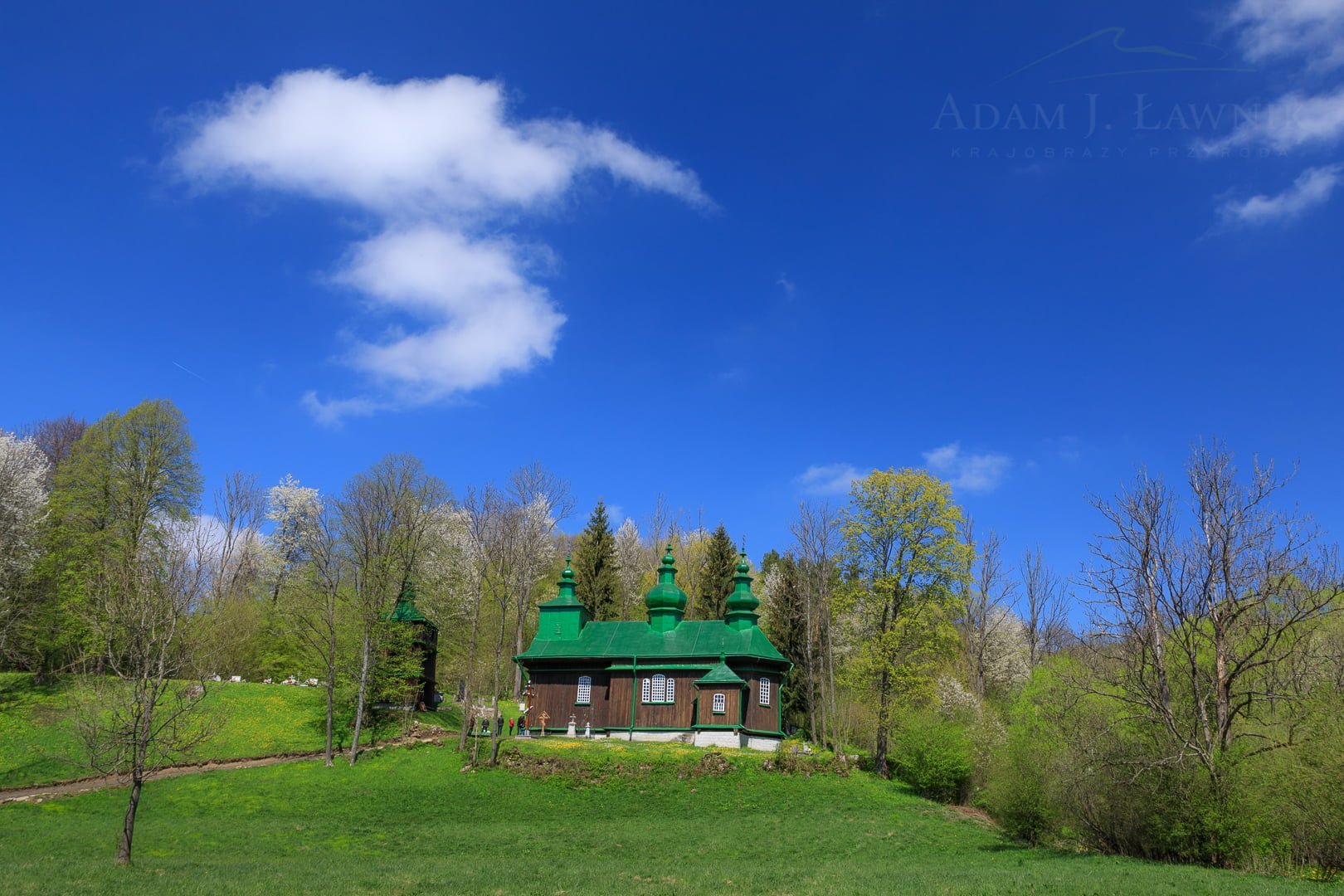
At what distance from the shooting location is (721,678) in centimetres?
3538

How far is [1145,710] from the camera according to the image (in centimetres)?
1981

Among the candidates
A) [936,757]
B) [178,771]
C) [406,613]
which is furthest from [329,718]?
[936,757]

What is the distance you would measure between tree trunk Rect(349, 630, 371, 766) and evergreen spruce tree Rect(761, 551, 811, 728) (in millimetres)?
18855

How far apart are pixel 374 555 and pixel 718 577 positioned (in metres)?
21.2

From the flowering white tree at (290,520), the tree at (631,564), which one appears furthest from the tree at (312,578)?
the tree at (631,564)

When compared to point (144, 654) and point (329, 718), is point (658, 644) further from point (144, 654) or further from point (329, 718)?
point (144, 654)

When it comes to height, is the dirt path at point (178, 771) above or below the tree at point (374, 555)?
below

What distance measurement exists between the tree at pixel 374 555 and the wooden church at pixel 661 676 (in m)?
6.60

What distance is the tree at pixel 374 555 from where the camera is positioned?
3353 centimetres

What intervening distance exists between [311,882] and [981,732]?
2378cm

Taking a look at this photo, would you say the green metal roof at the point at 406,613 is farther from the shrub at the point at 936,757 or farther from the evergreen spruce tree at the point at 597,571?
the shrub at the point at 936,757

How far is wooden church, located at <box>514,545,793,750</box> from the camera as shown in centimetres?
3559

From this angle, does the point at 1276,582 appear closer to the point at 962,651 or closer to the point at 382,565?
the point at 962,651

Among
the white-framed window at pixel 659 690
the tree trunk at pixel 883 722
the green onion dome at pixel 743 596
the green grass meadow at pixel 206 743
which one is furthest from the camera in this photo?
the green onion dome at pixel 743 596
